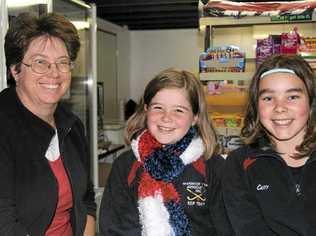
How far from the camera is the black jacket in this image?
159 cm

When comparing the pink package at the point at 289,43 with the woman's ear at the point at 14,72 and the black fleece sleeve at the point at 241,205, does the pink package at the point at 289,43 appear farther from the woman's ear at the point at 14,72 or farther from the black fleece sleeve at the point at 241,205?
the woman's ear at the point at 14,72

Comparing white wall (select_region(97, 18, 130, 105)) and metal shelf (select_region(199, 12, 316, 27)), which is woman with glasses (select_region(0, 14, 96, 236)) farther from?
white wall (select_region(97, 18, 130, 105))

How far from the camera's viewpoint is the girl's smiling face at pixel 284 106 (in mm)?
1480

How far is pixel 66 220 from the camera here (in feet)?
5.33

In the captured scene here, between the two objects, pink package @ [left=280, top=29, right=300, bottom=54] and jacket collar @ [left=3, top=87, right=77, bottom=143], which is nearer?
jacket collar @ [left=3, top=87, right=77, bottom=143]

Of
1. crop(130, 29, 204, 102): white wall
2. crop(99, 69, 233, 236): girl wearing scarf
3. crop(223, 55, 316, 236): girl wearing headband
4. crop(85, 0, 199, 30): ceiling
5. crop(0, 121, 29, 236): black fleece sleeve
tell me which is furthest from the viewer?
crop(130, 29, 204, 102): white wall

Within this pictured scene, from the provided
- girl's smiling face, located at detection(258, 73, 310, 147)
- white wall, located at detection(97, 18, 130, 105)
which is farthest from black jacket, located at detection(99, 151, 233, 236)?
white wall, located at detection(97, 18, 130, 105)

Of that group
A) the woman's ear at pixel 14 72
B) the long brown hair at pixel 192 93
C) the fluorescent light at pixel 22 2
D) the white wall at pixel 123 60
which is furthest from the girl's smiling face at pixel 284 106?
the white wall at pixel 123 60

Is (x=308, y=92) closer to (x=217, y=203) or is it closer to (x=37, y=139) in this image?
(x=217, y=203)

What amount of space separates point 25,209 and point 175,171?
22.3 inches

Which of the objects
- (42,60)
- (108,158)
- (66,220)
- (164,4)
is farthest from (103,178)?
(164,4)

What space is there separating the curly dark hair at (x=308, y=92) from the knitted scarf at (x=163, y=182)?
0.23m

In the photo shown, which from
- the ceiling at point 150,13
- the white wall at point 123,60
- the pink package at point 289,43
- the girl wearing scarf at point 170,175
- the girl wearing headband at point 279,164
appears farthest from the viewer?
the white wall at point 123,60

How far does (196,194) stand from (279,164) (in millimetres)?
333
